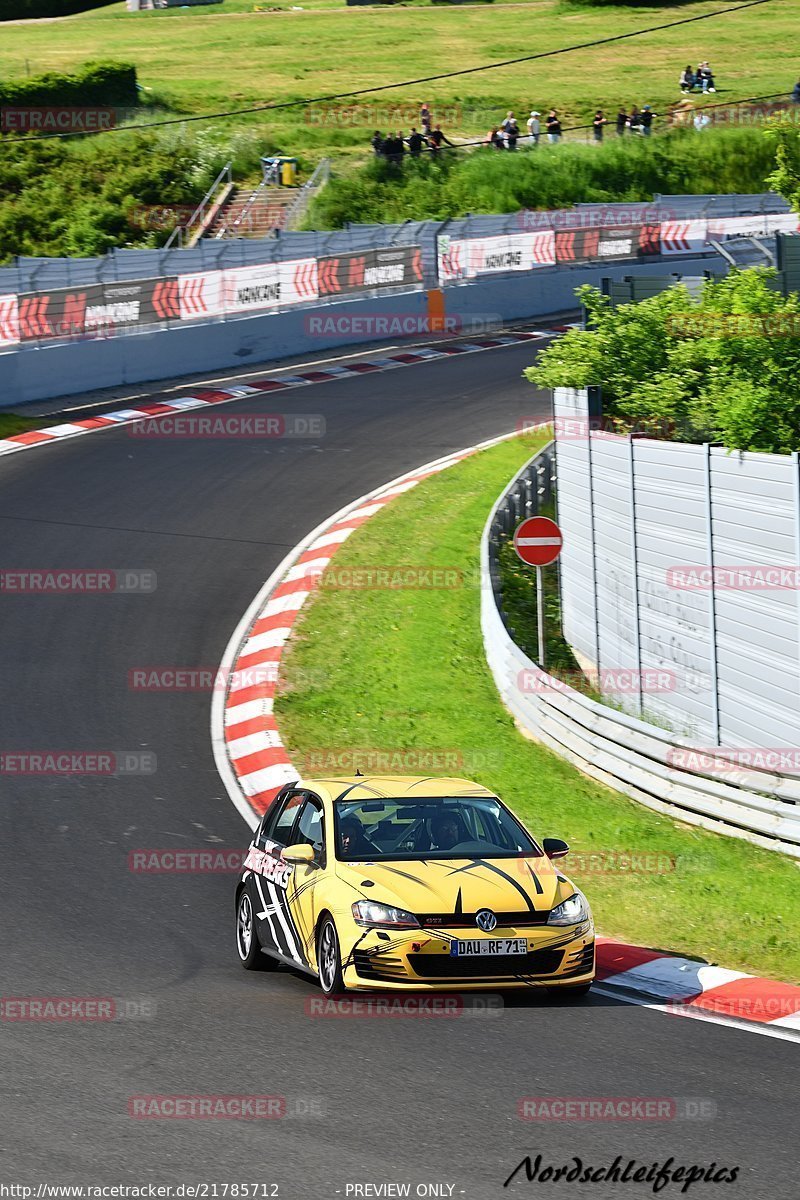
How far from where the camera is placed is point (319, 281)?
38.0 metres

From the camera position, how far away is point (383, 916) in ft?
32.8

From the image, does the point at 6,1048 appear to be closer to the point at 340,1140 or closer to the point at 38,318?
the point at 340,1140

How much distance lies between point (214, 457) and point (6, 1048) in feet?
64.0

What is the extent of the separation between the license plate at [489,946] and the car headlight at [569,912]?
0.25 m

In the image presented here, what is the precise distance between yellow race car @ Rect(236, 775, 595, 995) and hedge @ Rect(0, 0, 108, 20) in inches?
4219

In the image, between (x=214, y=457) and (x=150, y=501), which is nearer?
(x=150, y=501)

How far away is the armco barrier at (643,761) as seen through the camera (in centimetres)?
1348

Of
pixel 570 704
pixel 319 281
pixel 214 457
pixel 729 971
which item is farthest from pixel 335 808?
pixel 319 281

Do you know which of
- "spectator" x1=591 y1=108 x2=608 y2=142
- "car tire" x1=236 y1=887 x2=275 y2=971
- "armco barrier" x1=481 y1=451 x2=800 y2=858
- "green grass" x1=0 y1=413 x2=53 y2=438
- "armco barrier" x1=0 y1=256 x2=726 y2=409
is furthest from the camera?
"spectator" x1=591 y1=108 x2=608 y2=142

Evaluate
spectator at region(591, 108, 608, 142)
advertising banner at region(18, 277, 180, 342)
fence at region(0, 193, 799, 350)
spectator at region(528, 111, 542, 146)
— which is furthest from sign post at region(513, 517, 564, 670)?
spectator at region(591, 108, 608, 142)

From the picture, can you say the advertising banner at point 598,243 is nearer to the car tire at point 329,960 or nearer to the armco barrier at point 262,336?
the armco barrier at point 262,336

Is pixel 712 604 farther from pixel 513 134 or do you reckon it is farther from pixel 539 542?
pixel 513 134

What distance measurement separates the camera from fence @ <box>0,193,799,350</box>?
104ft

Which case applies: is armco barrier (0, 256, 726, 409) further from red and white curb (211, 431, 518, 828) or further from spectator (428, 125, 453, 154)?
spectator (428, 125, 453, 154)
